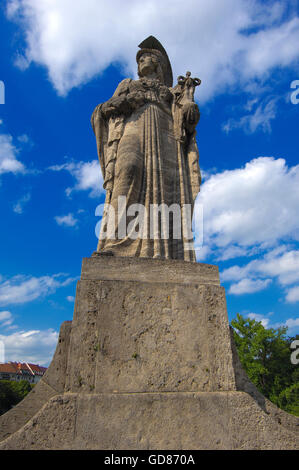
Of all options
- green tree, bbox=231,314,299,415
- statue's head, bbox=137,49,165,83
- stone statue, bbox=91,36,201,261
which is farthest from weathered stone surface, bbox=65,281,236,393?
green tree, bbox=231,314,299,415

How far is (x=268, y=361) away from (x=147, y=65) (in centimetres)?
2710

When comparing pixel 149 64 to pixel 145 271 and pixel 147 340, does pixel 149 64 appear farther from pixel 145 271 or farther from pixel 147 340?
pixel 147 340

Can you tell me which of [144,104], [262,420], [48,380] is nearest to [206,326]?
[262,420]

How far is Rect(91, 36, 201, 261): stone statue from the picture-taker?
17.3 feet

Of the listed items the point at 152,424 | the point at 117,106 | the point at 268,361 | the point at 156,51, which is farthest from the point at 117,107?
the point at 268,361

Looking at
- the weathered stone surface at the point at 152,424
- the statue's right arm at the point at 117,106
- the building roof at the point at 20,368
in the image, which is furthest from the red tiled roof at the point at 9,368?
the weathered stone surface at the point at 152,424

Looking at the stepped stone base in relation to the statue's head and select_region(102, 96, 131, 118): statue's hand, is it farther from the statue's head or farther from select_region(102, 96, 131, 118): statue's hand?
the statue's head

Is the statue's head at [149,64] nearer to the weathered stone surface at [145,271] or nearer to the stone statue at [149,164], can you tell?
the stone statue at [149,164]

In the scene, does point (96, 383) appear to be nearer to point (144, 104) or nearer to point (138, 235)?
point (138, 235)

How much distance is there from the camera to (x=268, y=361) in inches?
1070

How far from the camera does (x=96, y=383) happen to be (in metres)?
3.36

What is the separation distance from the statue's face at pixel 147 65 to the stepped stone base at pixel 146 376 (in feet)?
16.9

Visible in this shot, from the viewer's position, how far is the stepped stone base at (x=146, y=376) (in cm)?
307
